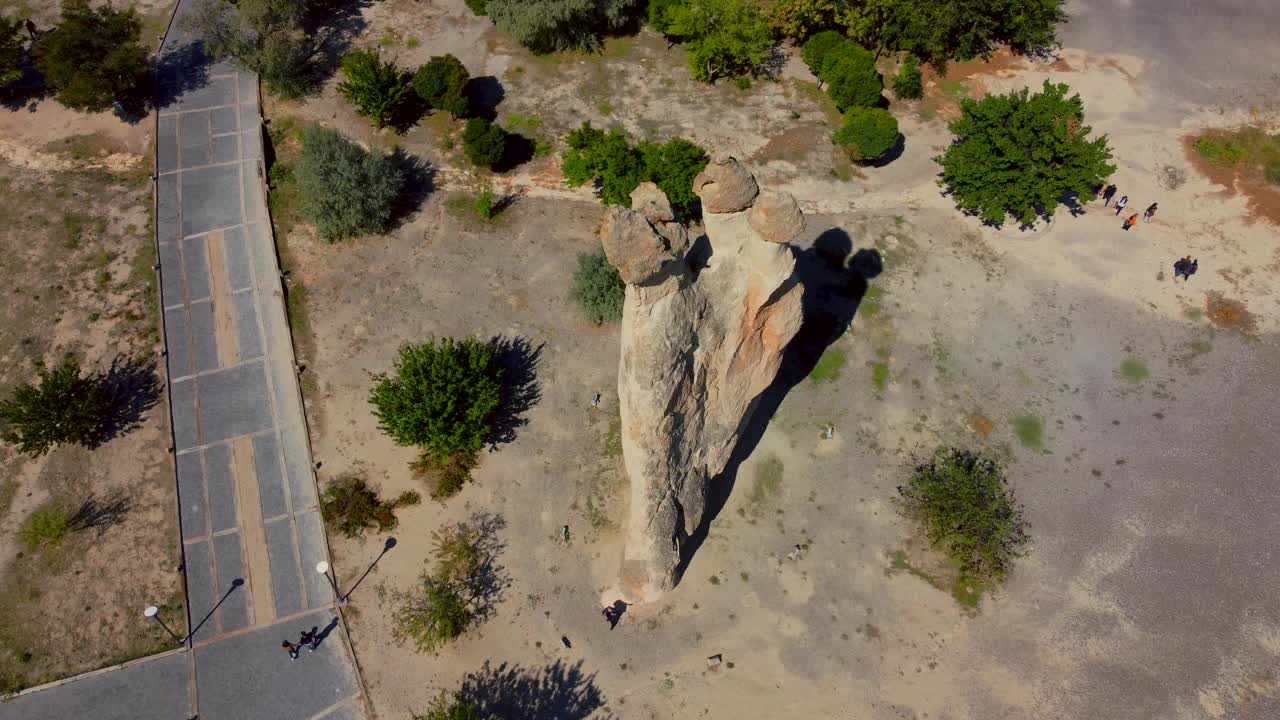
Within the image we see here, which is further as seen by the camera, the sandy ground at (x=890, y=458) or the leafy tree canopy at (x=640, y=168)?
the leafy tree canopy at (x=640, y=168)

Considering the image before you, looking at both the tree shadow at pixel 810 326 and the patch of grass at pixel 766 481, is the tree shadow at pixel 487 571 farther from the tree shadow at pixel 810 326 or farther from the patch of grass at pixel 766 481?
the patch of grass at pixel 766 481

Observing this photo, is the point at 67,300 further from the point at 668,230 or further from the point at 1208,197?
the point at 1208,197

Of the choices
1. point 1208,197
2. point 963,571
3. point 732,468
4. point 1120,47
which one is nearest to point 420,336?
point 732,468

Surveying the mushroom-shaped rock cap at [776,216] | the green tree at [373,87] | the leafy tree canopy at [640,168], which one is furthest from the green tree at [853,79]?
the green tree at [373,87]

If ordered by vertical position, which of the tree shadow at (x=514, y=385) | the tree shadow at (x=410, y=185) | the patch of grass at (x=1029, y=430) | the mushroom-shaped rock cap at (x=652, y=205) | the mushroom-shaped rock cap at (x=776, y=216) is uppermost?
the mushroom-shaped rock cap at (x=652, y=205)

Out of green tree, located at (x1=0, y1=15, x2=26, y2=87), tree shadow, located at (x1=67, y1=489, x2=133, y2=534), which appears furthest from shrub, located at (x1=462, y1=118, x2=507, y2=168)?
green tree, located at (x1=0, y1=15, x2=26, y2=87)

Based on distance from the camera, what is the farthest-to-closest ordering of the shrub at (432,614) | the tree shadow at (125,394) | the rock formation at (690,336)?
the tree shadow at (125,394), the shrub at (432,614), the rock formation at (690,336)

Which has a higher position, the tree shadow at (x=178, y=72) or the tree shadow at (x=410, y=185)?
the tree shadow at (x=178, y=72)
